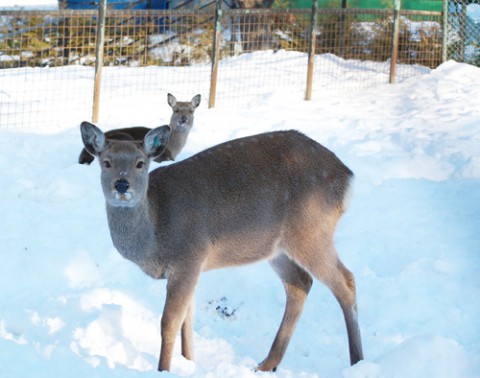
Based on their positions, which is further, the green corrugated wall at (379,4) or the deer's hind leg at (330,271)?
the green corrugated wall at (379,4)

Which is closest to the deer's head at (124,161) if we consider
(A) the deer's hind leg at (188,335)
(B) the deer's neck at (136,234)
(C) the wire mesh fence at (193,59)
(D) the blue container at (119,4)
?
(B) the deer's neck at (136,234)

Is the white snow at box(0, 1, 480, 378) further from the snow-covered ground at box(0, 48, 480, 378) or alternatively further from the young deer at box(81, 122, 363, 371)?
the young deer at box(81, 122, 363, 371)

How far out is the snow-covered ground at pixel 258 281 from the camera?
596cm

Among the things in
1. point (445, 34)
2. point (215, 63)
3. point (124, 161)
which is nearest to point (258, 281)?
point (124, 161)

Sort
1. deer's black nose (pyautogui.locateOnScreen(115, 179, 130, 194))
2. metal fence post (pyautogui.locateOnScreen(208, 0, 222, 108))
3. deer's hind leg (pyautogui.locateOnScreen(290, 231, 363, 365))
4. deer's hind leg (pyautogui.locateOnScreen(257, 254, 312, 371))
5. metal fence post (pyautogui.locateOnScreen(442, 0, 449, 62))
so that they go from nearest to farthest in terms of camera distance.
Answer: deer's black nose (pyautogui.locateOnScreen(115, 179, 130, 194)) < deer's hind leg (pyautogui.locateOnScreen(290, 231, 363, 365)) < deer's hind leg (pyautogui.locateOnScreen(257, 254, 312, 371)) < metal fence post (pyautogui.locateOnScreen(208, 0, 222, 108)) < metal fence post (pyautogui.locateOnScreen(442, 0, 449, 62))

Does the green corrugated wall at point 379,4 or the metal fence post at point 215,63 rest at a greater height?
the green corrugated wall at point 379,4

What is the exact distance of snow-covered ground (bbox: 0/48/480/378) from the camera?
5.96 meters

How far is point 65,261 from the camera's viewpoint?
8094 millimetres

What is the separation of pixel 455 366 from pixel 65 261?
3878 mm

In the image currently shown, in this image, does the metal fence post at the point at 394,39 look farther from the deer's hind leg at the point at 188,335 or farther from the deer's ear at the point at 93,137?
the deer's ear at the point at 93,137

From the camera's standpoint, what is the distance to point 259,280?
798cm

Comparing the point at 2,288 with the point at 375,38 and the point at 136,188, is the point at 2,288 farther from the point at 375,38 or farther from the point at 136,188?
the point at 375,38

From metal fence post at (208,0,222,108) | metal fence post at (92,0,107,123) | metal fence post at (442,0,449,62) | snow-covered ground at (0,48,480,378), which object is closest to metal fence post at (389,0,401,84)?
metal fence post at (442,0,449,62)

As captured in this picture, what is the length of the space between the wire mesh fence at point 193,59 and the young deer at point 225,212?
5.95 metres
